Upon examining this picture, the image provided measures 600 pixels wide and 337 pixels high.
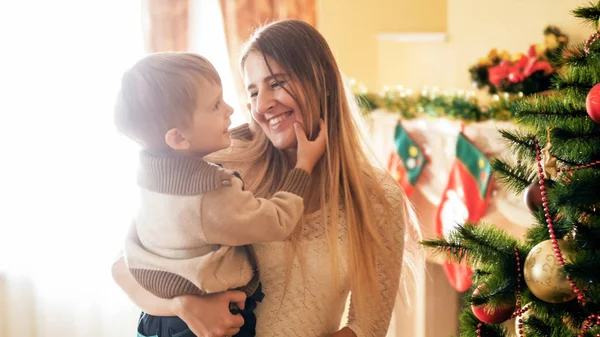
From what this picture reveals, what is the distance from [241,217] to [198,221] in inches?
3.3

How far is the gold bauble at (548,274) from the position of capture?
1.13 meters

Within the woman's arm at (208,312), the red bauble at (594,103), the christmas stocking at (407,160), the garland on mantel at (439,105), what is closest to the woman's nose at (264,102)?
the woman's arm at (208,312)

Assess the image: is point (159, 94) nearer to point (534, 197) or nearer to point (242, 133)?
point (242, 133)

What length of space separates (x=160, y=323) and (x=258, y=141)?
0.51 metres

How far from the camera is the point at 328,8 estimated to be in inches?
191

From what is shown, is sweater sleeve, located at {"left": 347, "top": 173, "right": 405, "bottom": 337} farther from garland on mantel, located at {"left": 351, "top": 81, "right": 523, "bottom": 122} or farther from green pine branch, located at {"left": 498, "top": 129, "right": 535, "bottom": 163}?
garland on mantel, located at {"left": 351, "top": 81, "right": 523, "bottom": 122}

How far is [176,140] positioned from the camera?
145 cm

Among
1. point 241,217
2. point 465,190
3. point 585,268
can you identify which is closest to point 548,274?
point 585,268

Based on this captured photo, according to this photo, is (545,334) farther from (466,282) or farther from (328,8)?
(328,8)

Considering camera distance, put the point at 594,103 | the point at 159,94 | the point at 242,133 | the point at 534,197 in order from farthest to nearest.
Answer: the point at 242,133 → the point at 159,94 → the point at 534,197 → the point at 594,103

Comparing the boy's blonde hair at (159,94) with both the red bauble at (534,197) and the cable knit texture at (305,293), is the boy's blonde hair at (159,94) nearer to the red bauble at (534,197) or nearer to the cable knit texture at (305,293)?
the cable knit texture at (305,293)

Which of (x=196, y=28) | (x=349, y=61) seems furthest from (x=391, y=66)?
(x=196, y=28)

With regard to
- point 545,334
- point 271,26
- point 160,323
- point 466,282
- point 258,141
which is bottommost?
point 466,282

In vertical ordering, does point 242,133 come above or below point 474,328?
above
